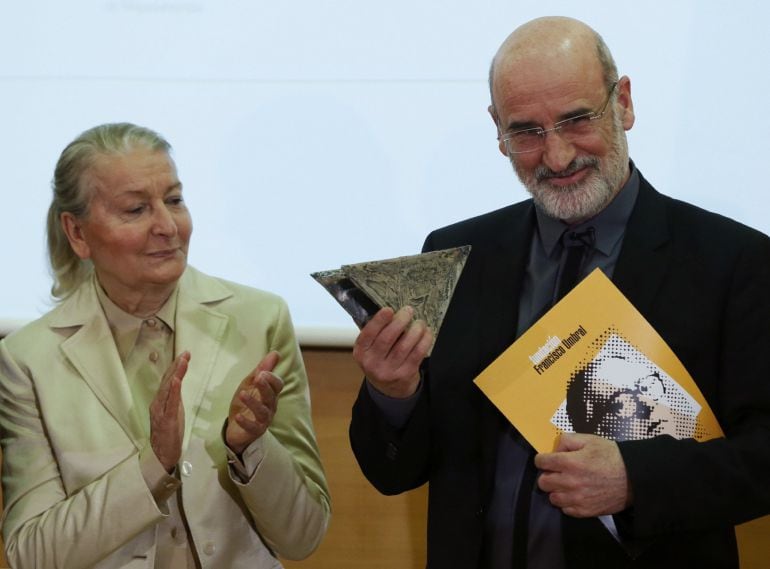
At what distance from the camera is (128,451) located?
267 centimetres

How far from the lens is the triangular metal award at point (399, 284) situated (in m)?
2.22

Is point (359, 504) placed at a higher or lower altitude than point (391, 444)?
lower

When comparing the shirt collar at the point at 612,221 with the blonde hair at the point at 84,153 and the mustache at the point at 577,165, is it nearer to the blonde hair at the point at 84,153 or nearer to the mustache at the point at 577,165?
the mustache at the point at 577,165

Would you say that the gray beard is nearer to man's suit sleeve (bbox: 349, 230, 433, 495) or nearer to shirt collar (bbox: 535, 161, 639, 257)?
shirt collar (bbox: 535, 161, 639, 257)

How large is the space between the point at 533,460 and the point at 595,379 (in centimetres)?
23

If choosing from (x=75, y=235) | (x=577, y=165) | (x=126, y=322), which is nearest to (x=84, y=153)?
(x=75, y=235)

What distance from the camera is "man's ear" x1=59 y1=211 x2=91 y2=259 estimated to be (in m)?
2.79

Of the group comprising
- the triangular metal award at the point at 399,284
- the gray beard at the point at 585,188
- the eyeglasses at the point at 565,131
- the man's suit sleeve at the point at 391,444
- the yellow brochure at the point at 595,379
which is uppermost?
the eyeglasses at the point at 565,131

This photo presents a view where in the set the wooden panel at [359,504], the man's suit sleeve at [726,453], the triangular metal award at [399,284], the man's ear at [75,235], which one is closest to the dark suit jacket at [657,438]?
the man's suit sleeve at [726,453]

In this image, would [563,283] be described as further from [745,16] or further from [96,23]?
[96,23]

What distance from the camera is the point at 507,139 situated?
8.30ft

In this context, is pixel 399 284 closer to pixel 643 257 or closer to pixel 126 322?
pixel 643 257

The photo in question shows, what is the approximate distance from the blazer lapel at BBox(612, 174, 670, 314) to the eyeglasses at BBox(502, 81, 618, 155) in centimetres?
21

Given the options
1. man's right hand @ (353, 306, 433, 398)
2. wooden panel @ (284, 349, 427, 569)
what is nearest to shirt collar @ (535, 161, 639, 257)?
man's right hand @ (353, 306, 433, 398)
